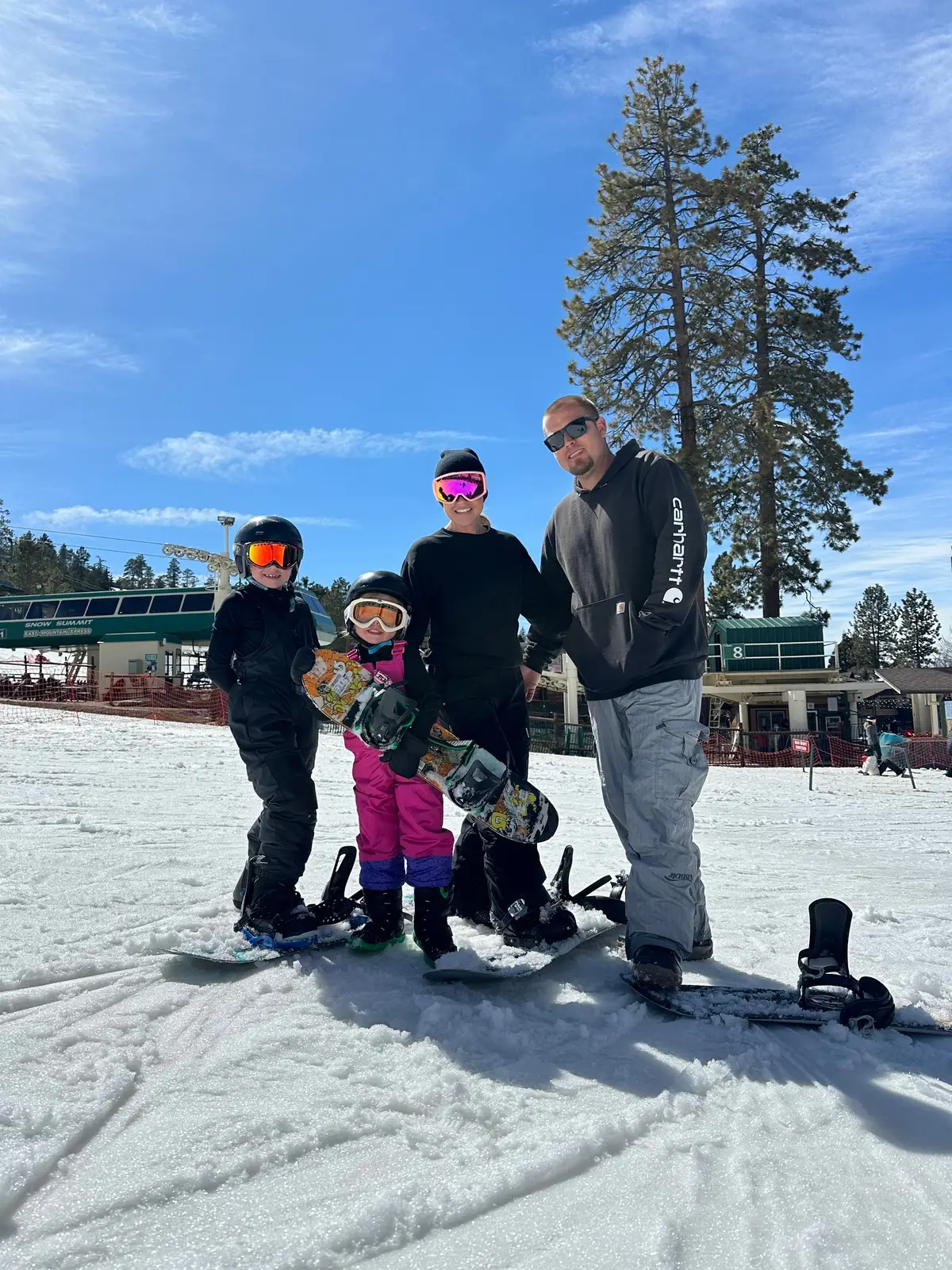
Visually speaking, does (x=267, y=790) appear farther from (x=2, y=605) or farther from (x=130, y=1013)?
(x=2, y=605)

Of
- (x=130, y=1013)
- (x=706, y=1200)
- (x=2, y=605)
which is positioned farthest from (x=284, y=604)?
(x=2, y=605)

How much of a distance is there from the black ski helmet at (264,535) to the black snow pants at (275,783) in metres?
0.57

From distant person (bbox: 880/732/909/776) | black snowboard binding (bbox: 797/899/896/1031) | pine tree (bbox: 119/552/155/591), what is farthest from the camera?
pine tree (bbox: 119/552/155/591)

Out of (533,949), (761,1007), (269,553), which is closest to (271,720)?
(269,553)

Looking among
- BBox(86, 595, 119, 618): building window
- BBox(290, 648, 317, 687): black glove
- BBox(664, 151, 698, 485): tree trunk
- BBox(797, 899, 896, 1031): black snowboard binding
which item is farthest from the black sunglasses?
BBox(86, 595, 119, 618): building window

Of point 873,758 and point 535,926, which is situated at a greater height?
point 873,758

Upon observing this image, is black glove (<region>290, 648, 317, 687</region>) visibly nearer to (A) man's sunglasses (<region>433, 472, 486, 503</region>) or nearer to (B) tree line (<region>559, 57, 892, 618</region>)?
(A) man's sunglasses (<region>433, 472, 486, 503</region>)

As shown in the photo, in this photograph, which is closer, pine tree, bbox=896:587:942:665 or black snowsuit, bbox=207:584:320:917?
black snowsuit, bbox=207:584:320:917

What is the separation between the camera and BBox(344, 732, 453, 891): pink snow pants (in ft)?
10.2

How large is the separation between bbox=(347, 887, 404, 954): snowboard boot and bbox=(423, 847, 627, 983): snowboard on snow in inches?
12.4

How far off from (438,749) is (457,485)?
3.78ft

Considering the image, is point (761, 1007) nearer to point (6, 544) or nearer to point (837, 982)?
point (837, 982)

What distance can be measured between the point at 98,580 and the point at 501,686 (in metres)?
123

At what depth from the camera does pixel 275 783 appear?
3340mm
